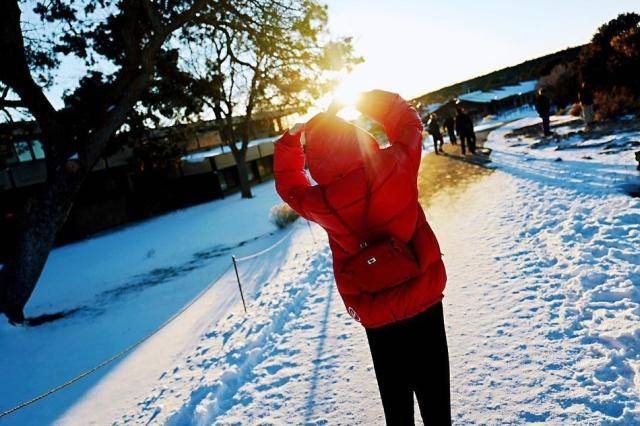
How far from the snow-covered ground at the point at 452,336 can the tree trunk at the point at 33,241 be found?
811mm

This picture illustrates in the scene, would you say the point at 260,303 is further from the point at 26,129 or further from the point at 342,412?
the point at 26,129

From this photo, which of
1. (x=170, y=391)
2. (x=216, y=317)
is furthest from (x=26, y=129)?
(x=170, y=391)

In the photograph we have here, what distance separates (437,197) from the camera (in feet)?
32.9

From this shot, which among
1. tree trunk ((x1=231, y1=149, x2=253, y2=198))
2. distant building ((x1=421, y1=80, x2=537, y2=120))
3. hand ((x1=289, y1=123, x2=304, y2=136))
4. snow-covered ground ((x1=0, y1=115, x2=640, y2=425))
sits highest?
distant building ((x1=421, y1=80, x2=537, y2=120))

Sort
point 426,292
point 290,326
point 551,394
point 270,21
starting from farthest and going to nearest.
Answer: point 270,21, point 290,326, point 551,394, point 426,292

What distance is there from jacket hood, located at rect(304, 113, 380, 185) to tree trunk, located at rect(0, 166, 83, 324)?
352 inches

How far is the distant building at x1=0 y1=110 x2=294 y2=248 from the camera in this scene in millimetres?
22250

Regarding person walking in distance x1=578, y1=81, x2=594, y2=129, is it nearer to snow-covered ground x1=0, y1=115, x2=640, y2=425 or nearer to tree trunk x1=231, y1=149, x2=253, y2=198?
snow-covered ground x1=0, y1=115, x2=640, y2=425

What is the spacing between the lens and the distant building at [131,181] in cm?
2225

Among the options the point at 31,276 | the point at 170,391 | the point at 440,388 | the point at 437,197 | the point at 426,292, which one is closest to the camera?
the point at 426,292

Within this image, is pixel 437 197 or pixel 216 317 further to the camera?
pixel 437 197

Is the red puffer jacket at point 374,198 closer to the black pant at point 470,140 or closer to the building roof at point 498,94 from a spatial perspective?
the black pant at point 470,140

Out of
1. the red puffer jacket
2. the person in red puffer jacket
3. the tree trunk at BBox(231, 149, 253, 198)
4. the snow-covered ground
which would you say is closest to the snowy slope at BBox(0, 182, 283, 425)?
the snow-covered ground

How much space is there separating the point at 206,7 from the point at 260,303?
7.54 meters
